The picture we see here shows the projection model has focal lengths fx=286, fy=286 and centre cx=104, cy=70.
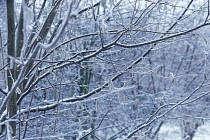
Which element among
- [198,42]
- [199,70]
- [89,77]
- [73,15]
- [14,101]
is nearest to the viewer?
[73,15]

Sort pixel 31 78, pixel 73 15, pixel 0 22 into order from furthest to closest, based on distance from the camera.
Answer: pixel 0 22 → pixel 31 78 → pixel 73 15

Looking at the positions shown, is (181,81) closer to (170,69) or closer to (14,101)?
(170,69)

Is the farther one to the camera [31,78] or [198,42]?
[198,42]

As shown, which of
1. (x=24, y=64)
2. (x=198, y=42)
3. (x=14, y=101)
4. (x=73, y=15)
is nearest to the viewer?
(x=73, y=15)

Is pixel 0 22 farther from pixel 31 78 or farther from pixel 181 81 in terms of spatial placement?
pixel 181 81

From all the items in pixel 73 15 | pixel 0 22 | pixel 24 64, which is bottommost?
pixel 24 64

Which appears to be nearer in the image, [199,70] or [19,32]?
[19,32]

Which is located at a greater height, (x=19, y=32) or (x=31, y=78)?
(x=19, y=32)

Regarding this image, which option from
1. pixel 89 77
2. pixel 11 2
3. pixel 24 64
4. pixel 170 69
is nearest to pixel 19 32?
pixel 11 2

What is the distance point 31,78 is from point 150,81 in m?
6.56

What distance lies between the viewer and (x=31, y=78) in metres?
3.34

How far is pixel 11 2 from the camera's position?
2.65m

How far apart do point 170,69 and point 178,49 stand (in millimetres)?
859

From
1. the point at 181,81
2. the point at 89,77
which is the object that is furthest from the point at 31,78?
the point at 181,81
